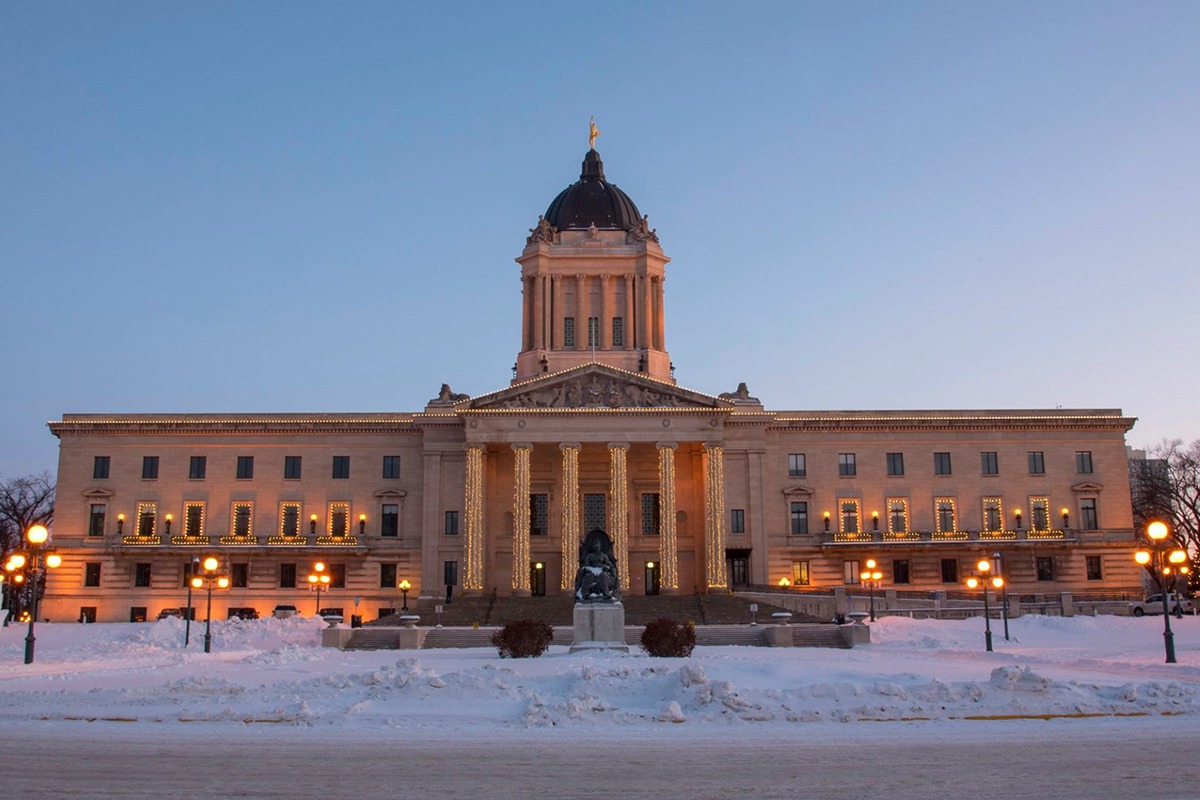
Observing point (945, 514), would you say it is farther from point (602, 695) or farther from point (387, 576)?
point (602, 695)

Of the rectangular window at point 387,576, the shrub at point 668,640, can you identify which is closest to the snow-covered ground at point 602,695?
the shrub at point 668,640

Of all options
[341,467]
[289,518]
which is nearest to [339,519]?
[289,518]

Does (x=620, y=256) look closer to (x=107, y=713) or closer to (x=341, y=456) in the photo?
(x=341, y=456)

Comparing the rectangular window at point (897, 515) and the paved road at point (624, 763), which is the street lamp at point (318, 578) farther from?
the paved road at point (624, 763)

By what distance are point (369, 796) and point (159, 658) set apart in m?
30.2

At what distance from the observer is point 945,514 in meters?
76.0

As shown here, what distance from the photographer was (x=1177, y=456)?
334 feet

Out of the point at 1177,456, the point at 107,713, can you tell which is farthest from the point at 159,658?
the point at 1177,456

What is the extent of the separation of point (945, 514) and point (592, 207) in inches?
1367

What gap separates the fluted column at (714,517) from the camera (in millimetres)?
68688

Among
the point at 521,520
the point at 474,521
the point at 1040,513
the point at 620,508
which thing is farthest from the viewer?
the point at 1040,513

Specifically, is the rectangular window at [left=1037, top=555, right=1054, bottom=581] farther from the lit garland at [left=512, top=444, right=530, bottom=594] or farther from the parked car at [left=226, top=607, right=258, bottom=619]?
the parked car at [left=226, top=607, right=258, bottom=619]

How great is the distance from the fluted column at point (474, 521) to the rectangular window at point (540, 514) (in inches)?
225

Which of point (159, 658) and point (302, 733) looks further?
point (159, 658)
